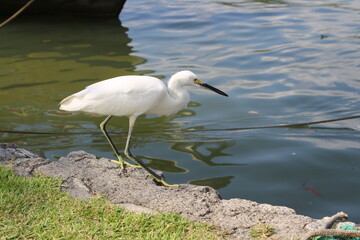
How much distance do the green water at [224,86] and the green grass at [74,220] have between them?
5.96 feet

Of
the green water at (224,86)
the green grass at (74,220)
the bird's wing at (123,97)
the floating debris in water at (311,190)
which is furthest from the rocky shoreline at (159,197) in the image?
the floating debris in water at (311,190)

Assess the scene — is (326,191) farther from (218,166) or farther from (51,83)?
(51,83)

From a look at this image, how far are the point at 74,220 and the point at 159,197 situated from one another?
2.23ft

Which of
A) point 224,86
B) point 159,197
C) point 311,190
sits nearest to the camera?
point 159,197

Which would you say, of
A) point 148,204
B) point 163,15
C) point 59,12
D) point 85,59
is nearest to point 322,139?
point 148,204

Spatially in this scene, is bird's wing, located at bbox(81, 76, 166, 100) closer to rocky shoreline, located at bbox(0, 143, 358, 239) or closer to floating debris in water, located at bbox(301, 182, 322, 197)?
rocky shoreline, located at bbox(0, 143, 358, 239)

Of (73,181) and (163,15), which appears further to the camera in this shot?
(163,15)

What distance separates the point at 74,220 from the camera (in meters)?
3.75

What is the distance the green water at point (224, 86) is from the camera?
593 cm

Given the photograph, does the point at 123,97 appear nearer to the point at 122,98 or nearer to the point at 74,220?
the point at 122,98

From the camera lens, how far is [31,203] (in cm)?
396

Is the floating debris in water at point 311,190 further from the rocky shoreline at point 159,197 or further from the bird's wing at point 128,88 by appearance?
the bird's wing at point 128,88

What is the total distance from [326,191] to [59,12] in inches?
356

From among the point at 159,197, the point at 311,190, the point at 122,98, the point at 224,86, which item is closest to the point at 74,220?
the point at 159,197
